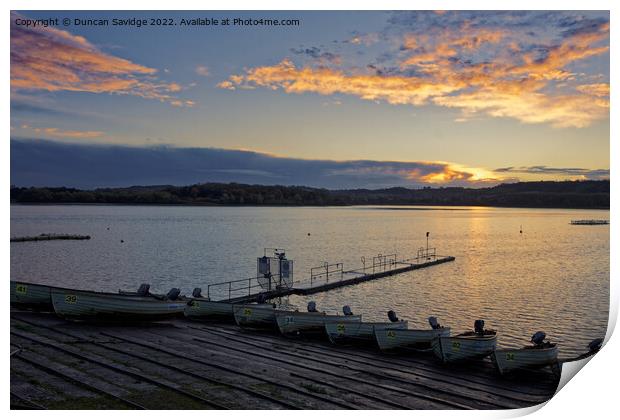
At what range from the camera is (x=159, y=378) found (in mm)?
13836

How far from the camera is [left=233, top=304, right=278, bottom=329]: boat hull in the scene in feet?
74.0

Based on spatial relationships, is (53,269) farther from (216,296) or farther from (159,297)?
(159,297)

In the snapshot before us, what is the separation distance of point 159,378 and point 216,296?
2551cm

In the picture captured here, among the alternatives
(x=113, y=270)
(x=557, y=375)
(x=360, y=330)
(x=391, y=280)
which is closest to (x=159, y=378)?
(x=360, y=330)

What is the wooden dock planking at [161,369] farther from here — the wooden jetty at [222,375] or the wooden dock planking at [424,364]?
the wooden dock planking at [424,364]

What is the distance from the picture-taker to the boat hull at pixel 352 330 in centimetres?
2050

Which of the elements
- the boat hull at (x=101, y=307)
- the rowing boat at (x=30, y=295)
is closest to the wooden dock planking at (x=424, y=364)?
the boat hull at (x=101, y=307)

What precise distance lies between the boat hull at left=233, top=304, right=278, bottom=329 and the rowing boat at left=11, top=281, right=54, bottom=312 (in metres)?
7.59

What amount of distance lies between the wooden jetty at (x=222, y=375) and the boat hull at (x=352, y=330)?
711 millimetres

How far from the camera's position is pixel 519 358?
55.5 feet

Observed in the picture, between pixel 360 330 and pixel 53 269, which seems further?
pixel 53 269

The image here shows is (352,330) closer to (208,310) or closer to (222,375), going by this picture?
(222,375)

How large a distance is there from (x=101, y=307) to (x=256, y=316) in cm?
622

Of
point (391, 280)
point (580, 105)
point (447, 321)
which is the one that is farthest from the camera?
point (391, 280)
